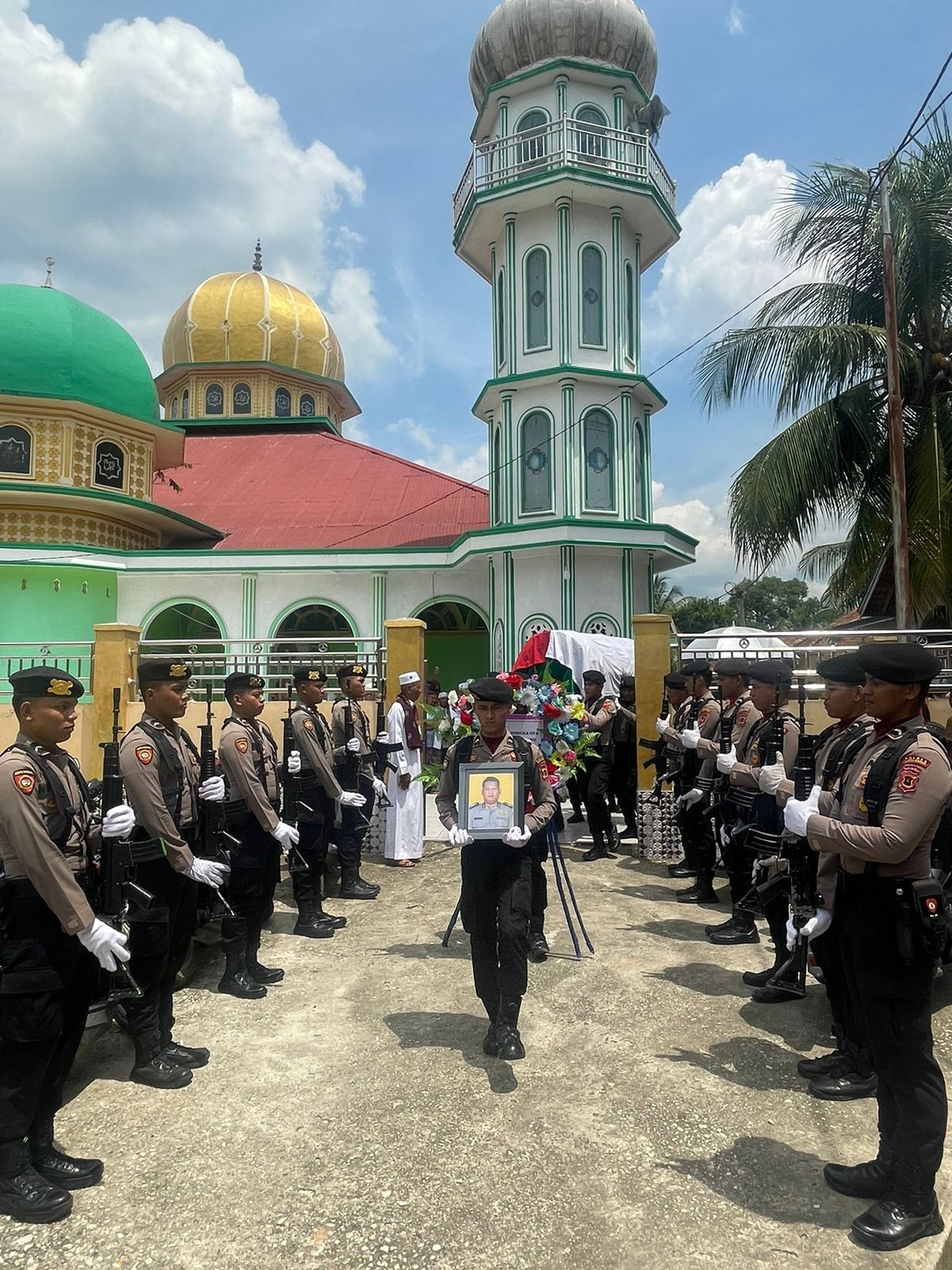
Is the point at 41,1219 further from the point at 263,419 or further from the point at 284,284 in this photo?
the point at 284,284

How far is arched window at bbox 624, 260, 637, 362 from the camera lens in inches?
733

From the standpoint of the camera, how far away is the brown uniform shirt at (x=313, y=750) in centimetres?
645

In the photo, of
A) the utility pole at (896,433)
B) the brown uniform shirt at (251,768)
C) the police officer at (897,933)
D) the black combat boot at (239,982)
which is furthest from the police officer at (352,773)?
the utility pole at (896,433)

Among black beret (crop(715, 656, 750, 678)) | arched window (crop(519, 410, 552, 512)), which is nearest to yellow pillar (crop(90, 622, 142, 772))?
black beret (crop(715, 656, 750, 678))

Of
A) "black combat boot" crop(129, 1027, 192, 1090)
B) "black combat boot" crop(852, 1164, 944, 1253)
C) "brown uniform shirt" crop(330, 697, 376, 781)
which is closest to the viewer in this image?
"black combat boot" crop(852, 1164, 944, 1253)

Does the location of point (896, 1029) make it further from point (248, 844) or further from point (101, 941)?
point (248, 844)

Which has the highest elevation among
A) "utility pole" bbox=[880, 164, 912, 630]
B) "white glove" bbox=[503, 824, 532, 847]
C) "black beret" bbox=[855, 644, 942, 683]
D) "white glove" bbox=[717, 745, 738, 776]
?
"utility pole" bbox=[880, 164, 912, 630]

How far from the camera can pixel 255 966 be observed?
17.6 feet

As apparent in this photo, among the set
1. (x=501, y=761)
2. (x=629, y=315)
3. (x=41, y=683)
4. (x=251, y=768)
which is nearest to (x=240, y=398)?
(x=629, y=315)

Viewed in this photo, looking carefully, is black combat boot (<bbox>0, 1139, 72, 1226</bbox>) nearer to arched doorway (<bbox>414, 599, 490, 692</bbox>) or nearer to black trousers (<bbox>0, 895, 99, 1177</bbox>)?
black trousers (<bbox>0, 895, 99, 1177</bbox>)

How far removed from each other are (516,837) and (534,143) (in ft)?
59.0

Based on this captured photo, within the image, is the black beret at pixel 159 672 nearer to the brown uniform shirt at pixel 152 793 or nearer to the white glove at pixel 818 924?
the brown uniform shirt at pixel 152 793

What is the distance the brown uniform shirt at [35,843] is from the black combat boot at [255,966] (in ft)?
7.21

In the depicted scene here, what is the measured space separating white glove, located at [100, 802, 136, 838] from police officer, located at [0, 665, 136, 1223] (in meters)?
0.22
